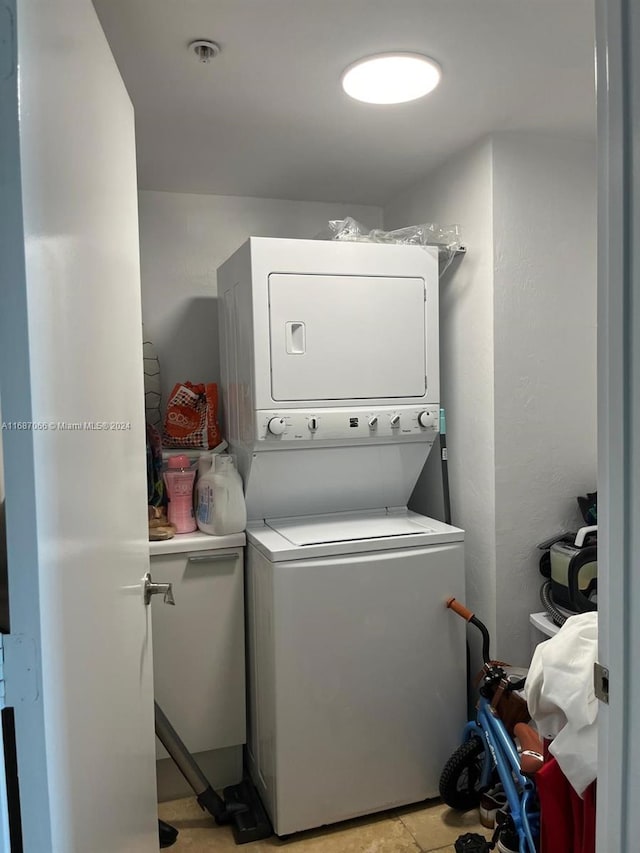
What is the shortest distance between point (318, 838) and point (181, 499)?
1.25m

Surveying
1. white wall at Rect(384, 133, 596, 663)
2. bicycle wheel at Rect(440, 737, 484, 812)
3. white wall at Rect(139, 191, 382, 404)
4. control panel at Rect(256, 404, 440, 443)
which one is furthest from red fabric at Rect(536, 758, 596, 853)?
white wall at Rect(139, 191, 382, 404)

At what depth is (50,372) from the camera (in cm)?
78

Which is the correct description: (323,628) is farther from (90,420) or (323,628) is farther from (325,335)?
(90,420)

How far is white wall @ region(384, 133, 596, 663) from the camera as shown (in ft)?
7.25

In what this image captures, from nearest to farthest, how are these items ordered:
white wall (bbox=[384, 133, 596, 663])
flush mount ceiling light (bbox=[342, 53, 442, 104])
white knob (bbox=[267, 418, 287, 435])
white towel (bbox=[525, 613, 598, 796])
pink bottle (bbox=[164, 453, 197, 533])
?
1. white towel (bbox=[525, 613, 598, 796])
2. flush mount ceiling light (bbox=[342, 53, 442, 104])
3. white knob (bbox=[267, 418, 287, 435])
4. white wall (bbox=[384, 133, 596, 663])
5. pink bottle (bbox=[164, 453, 197, 533])

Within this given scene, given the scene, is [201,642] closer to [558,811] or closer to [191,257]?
[558,811]

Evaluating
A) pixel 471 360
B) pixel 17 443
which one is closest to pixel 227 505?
pixel 471 360

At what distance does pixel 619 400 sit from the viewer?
90 centimetres

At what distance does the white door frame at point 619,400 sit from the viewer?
875 millimetres

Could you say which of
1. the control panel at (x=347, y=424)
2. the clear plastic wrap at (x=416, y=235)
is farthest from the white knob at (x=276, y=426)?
the clear plastic wrap at (x=416, y=235)

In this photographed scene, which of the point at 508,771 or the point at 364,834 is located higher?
the point at 508,771

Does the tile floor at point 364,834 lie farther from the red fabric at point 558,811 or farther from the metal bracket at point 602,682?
the metal bracket at point 602,682

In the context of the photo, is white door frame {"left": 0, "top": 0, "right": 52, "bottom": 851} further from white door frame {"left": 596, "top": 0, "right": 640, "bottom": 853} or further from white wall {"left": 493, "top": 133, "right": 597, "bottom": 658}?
white wall {"left": 493, "top": 133, "right": 597, "bottom": 658}

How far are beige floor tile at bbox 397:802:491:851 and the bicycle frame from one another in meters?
0.15
